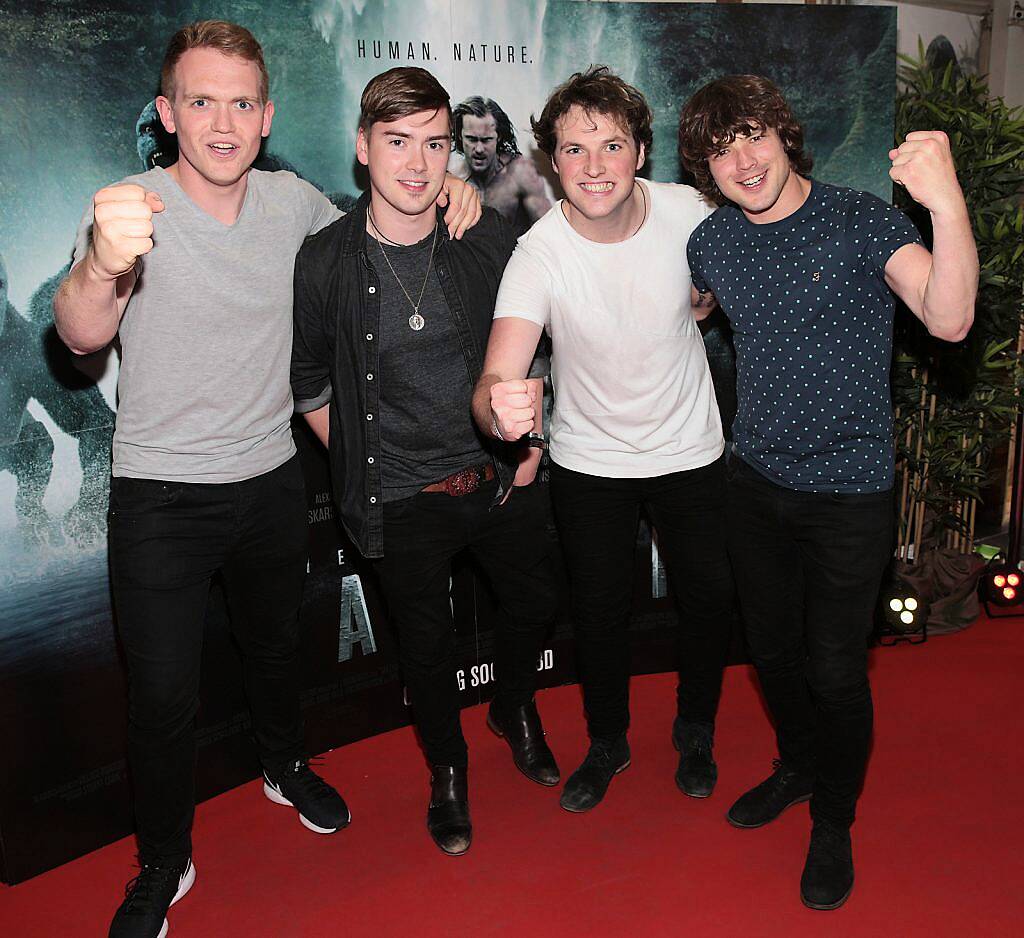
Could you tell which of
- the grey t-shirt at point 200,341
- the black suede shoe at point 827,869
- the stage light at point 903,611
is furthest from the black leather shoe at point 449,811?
the stage light at point 903,611

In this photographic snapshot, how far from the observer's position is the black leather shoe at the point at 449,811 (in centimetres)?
273

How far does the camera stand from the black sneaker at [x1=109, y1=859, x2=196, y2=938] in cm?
241

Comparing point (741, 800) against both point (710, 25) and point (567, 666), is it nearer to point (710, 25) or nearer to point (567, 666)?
point (567, 666)

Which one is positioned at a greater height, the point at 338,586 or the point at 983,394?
the point at 983,394

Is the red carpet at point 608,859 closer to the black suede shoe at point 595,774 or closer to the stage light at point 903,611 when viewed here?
the black suede shoe at point 595,774

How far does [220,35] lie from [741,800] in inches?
90.3

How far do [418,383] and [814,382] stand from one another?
936 mm

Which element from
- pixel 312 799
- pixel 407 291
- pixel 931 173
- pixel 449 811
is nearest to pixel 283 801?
pixel 312 799

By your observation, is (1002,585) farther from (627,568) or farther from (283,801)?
(283,801)

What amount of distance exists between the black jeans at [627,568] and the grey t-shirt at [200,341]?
33.2 inches

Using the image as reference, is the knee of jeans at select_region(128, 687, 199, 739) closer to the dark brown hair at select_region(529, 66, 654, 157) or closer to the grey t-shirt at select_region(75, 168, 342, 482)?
the grey t-shirt at select_region(75, 168, 342, 482)

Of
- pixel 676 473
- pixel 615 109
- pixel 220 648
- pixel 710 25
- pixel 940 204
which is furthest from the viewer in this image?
pixel 710 25

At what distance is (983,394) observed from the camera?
394 centimetres

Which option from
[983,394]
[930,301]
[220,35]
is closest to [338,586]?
[220,35]
